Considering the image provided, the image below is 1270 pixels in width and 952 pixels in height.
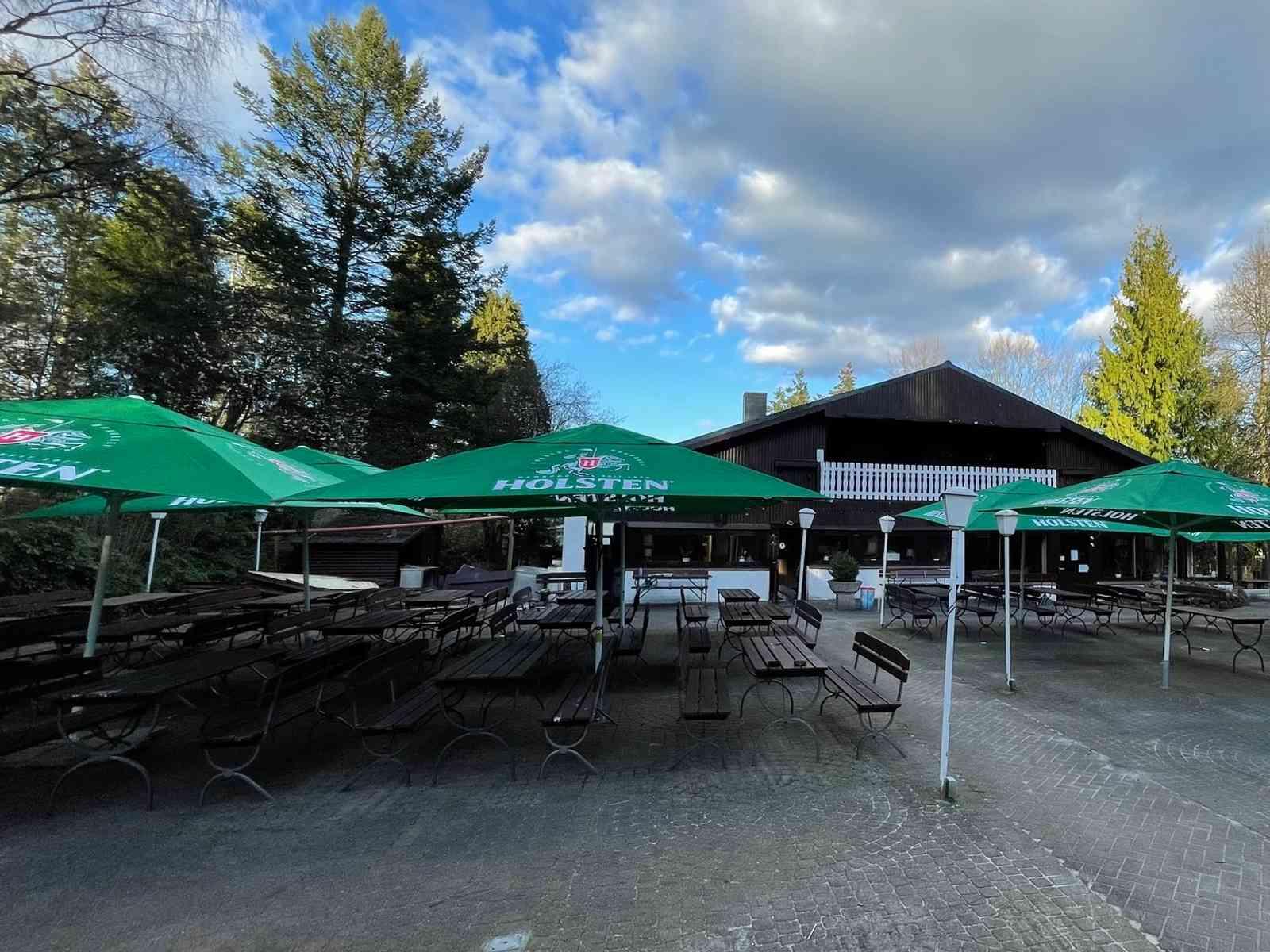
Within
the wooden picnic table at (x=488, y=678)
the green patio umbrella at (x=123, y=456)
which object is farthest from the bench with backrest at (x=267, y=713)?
the green patio umbrella at (x=123, y=456)

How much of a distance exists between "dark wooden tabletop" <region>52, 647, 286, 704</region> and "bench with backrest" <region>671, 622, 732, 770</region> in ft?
12.6

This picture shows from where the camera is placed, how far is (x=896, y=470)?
55.0 feet

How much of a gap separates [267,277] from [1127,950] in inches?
841

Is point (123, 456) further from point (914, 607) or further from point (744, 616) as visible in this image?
point (914, 607)

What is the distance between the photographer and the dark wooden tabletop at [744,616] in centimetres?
792

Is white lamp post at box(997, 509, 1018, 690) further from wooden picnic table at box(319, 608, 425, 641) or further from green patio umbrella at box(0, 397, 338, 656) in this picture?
green patio umbrella at box(0, 397, 338, 656)

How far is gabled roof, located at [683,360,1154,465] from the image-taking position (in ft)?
54.3

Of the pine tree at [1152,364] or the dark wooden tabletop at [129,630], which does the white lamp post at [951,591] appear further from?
the pine tree at [1152,364]

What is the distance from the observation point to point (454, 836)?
11.4ft

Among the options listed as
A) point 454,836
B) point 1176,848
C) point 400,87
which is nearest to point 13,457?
point 454,836

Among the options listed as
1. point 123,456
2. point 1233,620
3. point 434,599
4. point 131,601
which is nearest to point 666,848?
point 123,456

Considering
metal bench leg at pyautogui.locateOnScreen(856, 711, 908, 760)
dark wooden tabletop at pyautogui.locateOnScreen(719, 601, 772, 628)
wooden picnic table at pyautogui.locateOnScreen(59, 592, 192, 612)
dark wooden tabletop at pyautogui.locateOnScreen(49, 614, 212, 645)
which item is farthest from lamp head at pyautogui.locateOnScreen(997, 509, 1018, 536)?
wooden picnic table at pyautogui.locateOnScreen(59, 592, 192, 612)

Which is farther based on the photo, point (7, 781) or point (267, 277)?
point (267, 277)

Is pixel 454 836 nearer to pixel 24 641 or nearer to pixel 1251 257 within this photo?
pixel 24 641
